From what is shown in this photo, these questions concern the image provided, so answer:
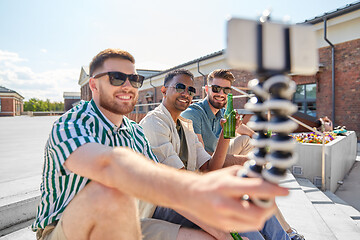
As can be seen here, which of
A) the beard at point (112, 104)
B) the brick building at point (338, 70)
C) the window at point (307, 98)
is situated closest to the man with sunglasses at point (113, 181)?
the beard at point (112, 104)

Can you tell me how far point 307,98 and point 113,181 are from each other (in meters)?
11.4

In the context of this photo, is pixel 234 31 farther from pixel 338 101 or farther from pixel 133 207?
pixel 338 101

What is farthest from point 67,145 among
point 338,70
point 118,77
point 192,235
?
point 338,70

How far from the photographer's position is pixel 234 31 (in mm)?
543

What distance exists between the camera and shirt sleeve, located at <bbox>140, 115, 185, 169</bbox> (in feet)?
6.43

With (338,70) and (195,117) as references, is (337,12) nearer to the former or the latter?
(338,70)

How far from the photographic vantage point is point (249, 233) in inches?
62.7

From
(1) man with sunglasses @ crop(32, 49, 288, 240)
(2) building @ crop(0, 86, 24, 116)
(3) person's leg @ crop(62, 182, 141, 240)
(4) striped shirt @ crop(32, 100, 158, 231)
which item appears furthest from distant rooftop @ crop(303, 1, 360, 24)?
→ (2) building @ crop(0, 86, 24, 116)

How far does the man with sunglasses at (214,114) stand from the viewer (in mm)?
3203

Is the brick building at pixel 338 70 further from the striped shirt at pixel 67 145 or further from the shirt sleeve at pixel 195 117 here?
the striped shirt at pixel 67 145

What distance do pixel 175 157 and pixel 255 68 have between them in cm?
150

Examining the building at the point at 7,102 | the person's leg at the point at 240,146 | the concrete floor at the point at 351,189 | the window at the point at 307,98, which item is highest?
the building at the point at 7,102

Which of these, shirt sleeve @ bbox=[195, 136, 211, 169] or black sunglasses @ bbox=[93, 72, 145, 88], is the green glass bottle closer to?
shirt sleeve @ bbox=[195, 136, 211, 169]

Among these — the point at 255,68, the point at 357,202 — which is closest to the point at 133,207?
the point at 255,68
